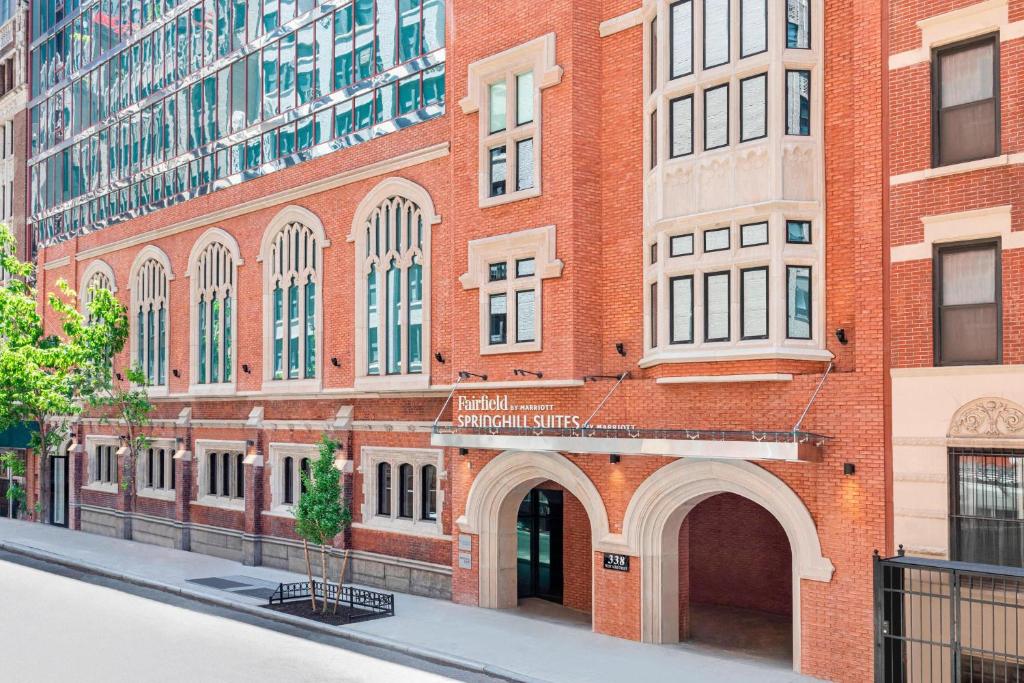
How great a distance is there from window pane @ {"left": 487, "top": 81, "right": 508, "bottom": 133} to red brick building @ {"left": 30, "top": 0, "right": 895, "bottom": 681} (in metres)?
0.07

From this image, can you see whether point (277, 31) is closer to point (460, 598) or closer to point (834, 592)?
point (460, 598)

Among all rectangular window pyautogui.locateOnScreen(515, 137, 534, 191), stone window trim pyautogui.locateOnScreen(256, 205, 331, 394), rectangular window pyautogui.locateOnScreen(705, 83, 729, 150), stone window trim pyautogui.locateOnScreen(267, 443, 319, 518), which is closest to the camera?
rectangular window pyautogui.locateOnScreen(705, 83, 729, 150)

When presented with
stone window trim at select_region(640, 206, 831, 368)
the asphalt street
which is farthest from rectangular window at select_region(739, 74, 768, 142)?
the asphalt street

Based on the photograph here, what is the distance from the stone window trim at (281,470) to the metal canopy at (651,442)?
305 inches

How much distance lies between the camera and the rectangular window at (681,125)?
59.9 feet

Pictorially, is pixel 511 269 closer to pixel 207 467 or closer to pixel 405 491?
pixel 405 491

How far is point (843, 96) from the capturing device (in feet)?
55.1

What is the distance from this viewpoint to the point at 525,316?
21.3m

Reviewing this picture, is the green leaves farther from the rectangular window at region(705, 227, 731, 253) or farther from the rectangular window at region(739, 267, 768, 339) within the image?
the rectangular window at region(739, 267, 768, 339)

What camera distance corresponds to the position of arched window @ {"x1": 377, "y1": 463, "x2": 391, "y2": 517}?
26.1 metres

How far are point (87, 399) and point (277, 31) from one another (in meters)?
16.9

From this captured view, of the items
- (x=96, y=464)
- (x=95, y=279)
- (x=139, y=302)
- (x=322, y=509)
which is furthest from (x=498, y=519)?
(x=95, y=279)

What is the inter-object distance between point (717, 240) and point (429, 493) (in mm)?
10693

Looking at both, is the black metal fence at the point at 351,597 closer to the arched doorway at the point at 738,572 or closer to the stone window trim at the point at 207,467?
the arched doorway at the point at 738,572
